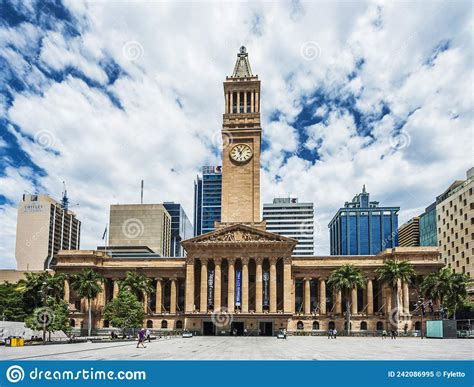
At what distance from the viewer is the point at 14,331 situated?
6222cm

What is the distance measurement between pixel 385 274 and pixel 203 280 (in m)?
35.0

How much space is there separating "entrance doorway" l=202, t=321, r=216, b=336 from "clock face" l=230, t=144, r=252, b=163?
3658 cm

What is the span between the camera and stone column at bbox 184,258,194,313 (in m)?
93.4

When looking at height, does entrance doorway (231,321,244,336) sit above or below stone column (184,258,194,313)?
below

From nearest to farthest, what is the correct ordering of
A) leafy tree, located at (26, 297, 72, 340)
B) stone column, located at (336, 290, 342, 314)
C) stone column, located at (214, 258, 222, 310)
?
leafy tree, located at (26, 297, 72, 340) → stone column, located at (214, 258, 222, 310) → stone column, located at (336, 290, 342, 314)

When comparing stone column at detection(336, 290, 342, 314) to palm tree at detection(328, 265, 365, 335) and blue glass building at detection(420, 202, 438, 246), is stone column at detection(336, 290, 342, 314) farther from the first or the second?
blue glass building at detection(420, 202, 438, 246)

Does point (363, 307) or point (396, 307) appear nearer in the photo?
point (396, 307)

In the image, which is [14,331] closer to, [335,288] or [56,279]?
[56,279]

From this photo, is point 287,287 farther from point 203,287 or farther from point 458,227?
point 458,227

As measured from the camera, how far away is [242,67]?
11288 centimetres

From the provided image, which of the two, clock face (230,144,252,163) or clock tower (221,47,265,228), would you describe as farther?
clock face (230,144,252,163)

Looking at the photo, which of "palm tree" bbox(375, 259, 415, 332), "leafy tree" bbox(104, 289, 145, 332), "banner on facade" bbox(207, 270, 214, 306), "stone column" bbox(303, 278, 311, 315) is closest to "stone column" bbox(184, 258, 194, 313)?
"banner on facade" bbox(207, 270, 214, 306)
